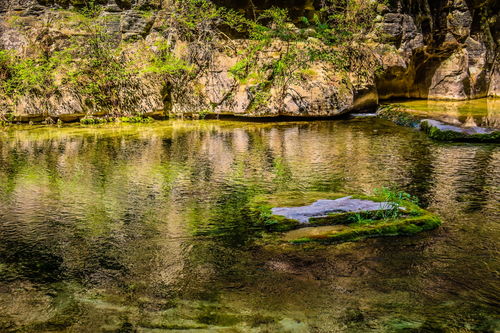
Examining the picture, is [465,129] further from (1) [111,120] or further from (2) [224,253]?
(1) [111,120]

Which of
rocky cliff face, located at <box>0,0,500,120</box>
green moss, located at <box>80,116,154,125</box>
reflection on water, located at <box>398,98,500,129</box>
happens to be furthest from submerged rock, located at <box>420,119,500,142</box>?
green moss, located at <box>80,116,154,125</box>

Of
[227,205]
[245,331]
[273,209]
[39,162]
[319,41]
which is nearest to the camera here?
[245,331]

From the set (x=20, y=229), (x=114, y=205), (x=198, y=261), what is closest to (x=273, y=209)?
(x=198, y=261)

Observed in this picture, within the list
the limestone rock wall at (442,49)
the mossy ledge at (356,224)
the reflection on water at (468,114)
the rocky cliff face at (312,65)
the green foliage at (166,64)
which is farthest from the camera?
the limestone rock wall at (442,49)

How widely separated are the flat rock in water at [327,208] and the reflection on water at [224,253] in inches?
22.1

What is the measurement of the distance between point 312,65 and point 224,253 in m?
13.6

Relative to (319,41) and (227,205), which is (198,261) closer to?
(227,205)

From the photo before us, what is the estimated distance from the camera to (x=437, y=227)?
4.90 m

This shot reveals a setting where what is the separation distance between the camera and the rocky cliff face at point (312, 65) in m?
16.3

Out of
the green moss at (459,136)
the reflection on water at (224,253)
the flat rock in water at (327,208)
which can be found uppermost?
the green moss at (459,136)

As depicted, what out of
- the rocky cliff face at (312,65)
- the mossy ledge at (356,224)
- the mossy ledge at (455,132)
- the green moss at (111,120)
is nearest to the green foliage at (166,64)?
the rocky cliff face at (312,65)

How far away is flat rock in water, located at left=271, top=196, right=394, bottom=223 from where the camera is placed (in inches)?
200

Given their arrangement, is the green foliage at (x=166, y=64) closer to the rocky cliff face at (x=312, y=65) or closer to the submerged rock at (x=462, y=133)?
the rocky cliff face at (x=312, y=65)

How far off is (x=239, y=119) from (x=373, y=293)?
1354cm
